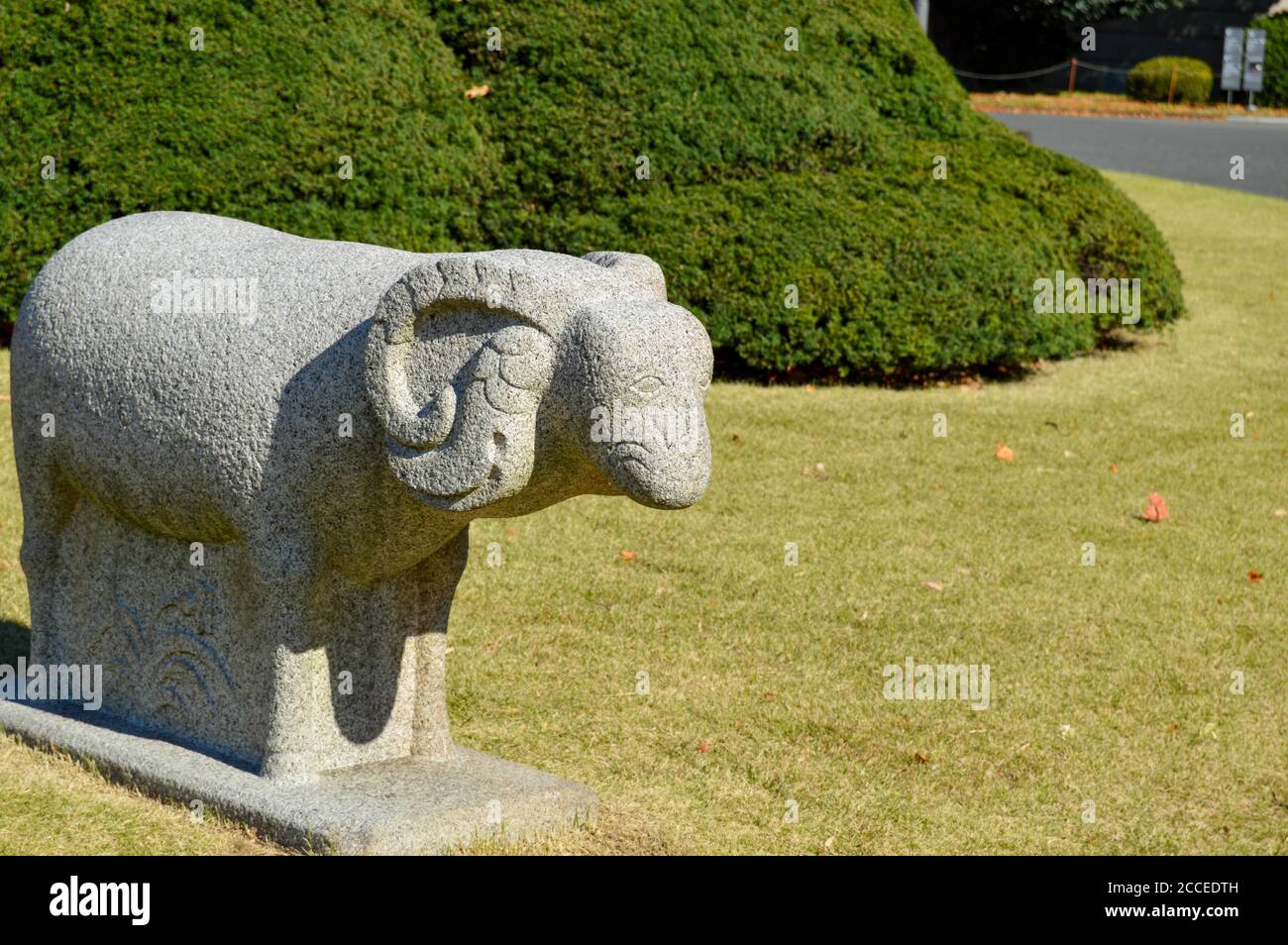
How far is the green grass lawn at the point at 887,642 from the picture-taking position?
493 centimetres

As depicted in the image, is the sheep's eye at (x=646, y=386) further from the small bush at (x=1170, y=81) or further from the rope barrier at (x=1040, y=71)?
the small bush at (x=1170, y=81)

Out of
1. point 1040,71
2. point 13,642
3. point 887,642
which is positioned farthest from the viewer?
point 1040,71

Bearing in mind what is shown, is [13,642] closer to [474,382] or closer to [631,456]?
[474,382]

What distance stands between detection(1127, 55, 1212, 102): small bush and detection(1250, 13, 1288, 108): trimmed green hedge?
1225 millimetres

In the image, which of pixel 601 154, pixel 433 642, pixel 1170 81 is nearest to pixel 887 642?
pixel 433 642

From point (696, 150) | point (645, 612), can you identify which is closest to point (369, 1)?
point (696, 150)

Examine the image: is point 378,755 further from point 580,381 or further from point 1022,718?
point 1022,718

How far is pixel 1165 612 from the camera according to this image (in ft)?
22.7

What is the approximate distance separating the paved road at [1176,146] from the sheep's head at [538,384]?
59.8 feet

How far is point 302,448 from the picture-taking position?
4.14 m

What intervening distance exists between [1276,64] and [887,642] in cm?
3134

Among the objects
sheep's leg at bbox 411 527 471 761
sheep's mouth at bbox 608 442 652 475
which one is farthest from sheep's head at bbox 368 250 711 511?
sheep's leg at bbox 411 527 471 761

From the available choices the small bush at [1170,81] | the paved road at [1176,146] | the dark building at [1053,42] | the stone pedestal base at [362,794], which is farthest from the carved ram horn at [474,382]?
the dark building at [1053,42]

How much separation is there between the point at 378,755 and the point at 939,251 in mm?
6440
